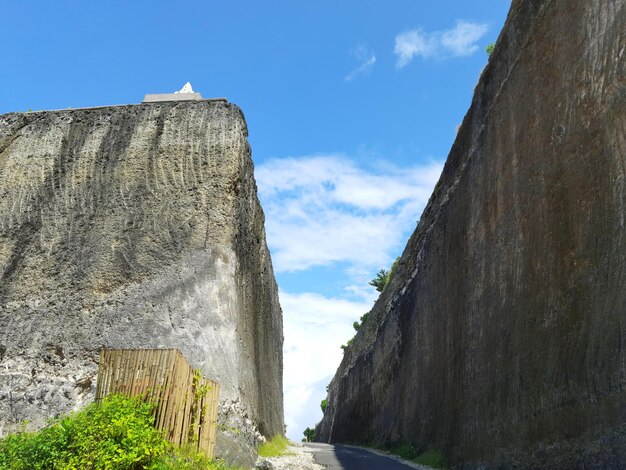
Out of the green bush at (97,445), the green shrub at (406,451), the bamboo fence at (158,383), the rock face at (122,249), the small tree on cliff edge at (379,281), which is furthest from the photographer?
the small tree on cliff edge at (379,281)

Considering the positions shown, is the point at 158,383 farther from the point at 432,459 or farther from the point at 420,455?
the point at 420,455

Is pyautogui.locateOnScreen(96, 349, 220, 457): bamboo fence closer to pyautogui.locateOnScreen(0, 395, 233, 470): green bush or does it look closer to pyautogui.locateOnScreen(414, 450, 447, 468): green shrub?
pyautogui.locateOnScreen(0, 395, 233, 470): green bush

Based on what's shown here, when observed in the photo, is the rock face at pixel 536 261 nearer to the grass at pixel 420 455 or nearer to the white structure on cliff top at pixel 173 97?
the grass at pixel 420 455

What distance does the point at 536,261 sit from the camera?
1048 cm

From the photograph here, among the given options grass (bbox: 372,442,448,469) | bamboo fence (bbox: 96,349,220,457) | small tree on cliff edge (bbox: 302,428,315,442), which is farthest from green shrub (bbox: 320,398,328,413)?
bamboo fence (bbox: 96,349,220,457)

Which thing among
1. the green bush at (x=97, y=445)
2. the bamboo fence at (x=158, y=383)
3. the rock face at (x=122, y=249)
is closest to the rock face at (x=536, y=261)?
the rock face at (x=122, y=249)

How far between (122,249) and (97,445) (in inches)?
252

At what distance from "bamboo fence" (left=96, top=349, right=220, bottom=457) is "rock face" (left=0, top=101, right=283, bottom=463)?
107 inches

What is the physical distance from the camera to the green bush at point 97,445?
5871 mm

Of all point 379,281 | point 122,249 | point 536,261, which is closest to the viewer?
point 536,261

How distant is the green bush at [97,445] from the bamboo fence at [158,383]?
33 centimetres

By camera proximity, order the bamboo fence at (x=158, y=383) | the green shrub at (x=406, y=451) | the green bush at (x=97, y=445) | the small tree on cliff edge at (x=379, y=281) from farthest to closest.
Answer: the small tree on cliff edge at (x=379, y=281) → the green shrub at (x=406, y=451) → the bamboo fence at (x=158, y=383) → the green bush at (x=97, y=445)

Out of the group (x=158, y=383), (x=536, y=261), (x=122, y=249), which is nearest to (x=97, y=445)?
(x=158, y=383)

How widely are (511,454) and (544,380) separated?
5.98ft
